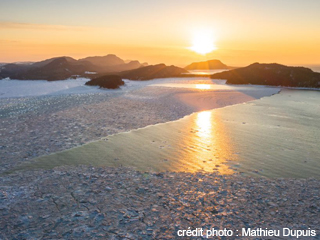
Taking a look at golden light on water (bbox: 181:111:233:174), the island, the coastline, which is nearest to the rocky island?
the island

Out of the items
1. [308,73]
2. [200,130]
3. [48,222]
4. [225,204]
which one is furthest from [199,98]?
[308,73]

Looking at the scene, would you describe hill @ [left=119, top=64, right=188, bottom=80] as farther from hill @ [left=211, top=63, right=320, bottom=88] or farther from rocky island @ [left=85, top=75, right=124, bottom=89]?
hill @ [left=211, top=63, right=320, bottom=88]

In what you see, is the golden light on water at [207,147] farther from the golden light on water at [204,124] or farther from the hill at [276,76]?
the hill at [276,76]

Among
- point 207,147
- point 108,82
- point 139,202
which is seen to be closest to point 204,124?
point 207,147

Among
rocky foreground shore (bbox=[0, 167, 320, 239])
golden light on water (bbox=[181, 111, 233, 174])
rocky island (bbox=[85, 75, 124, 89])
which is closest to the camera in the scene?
rocky foreground shore (bbox=[0, 167, 320, 239])

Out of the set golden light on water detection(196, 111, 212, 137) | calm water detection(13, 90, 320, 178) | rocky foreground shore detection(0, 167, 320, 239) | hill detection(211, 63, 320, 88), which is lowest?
rocky foreground shore detection(0, 167, 320, 239)

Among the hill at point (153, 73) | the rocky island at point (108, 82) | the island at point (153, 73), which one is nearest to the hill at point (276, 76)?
the island at point (153, 73)

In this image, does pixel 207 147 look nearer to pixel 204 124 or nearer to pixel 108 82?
pixel 204 124
